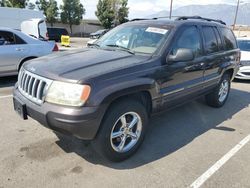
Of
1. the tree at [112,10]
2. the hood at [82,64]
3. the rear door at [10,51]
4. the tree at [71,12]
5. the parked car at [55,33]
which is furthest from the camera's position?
the tree at [112,10]

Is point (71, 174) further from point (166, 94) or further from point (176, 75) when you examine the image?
point (176, 75)

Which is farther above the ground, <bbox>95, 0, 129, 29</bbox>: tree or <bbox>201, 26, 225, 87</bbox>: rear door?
<bbox>95, 0, 129, 29</bbox>: tree

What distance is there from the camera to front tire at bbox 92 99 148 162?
118 inches

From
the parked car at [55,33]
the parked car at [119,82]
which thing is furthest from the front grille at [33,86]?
the parked car at [55,33]

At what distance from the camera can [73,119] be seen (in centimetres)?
273

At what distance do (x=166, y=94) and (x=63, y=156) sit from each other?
5.51 feet

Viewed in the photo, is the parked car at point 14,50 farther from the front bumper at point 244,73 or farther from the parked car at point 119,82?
the front bumper at point 244,73

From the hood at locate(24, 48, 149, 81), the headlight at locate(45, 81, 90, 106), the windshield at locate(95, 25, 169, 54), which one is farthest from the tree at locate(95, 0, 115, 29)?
the headlight at locate(45, 81, 90, 106)

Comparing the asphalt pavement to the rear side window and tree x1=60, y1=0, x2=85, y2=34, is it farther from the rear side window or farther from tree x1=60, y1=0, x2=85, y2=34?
tree x1=60, y1=0, x2=85, y2=34

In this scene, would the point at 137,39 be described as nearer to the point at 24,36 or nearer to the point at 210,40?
the point at 210,40

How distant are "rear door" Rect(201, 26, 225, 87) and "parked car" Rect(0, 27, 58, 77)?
15.7 feet

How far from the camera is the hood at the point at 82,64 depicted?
292 cm

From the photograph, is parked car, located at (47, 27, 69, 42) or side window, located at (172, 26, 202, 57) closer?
side window, located at (172, 26, 202, 57)

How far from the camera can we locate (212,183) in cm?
298
